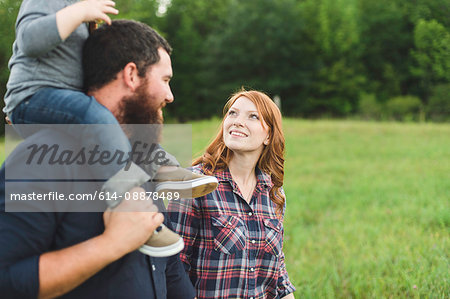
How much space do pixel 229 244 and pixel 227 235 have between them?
0.16 ft

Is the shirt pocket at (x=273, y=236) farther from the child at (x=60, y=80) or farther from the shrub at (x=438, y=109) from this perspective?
the shrub at (x=438, y=109)

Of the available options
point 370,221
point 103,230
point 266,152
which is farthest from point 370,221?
point 103,230

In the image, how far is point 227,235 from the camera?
2078mm

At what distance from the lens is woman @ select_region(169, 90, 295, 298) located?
2.08 m

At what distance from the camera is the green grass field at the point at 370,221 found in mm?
3221

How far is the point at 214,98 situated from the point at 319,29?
525 inches

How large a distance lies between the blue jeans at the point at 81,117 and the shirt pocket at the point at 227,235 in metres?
0.92

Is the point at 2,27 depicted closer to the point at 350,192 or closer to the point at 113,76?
the point at 350,192

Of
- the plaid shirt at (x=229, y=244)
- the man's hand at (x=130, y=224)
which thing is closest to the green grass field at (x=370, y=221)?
the plaid shirt at (x=229, y=244)

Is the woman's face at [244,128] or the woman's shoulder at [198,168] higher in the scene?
the woman's face at [244,128]

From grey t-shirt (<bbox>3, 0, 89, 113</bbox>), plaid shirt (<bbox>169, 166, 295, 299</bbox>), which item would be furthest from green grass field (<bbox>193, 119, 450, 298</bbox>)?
grey t-shirt (<bbox>3, 0, 89, 113</bbox>)

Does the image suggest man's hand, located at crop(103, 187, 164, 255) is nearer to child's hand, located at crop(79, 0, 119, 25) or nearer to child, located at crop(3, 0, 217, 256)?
child, located at crop(3, 0, 217, 256)

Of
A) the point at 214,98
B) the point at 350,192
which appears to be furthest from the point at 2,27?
the point at 214,98

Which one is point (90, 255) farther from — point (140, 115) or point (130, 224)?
point (140, 115)
